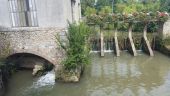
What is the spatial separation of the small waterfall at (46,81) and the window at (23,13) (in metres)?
2.84

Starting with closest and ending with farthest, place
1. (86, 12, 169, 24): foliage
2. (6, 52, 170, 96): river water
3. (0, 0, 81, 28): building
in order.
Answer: (6, 52, 170, 96): river water
(0, 0, 81, 28): building
(86, 12, 169, 24): foliage

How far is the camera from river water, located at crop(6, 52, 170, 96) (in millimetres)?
10992

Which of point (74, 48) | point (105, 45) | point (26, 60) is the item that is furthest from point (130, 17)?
point (26, 60)

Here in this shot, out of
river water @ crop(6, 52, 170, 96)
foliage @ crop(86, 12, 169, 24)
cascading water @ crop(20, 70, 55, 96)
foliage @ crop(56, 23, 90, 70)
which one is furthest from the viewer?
foliage @ crop(86, 12, 169, 24)

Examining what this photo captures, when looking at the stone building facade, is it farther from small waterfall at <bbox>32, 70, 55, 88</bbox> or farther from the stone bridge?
small waterfall at <bbox>32, 70, 55, 88</bbox>

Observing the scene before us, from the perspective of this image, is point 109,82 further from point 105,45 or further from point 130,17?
point 105,45

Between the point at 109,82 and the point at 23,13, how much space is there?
18.9 ft

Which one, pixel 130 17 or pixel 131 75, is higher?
pixel 130 17

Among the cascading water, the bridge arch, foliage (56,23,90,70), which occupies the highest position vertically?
foliage (56,23,90,70)

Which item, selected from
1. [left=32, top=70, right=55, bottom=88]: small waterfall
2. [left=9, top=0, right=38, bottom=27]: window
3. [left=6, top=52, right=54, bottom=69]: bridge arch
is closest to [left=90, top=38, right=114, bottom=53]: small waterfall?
[left=6, top=52, right=54, bottom=69]: bridge arch

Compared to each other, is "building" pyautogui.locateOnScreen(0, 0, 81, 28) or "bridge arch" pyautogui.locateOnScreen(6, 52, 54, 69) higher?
"building" pyautogui.locateOnScreen(0, 0, 81, 28)

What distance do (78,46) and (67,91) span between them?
2236 millimetres

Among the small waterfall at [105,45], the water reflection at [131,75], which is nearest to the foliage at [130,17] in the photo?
the small waterfall at [105,45]

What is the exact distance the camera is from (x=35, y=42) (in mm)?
12273
